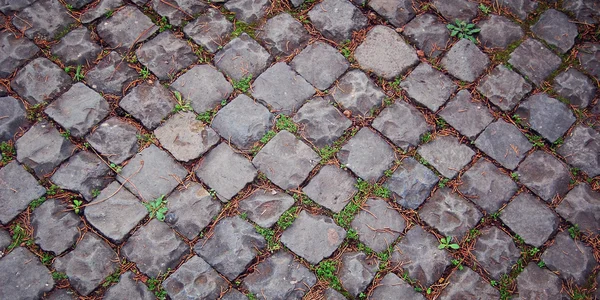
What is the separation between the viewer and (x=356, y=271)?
292 cm

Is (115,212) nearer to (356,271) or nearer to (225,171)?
(225,171)

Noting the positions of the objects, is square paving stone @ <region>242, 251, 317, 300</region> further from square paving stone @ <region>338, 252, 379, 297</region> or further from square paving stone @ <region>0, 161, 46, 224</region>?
square paving stone @ <region>0, 161, 46, 224</region>

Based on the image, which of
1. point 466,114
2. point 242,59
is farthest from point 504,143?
point 242,59

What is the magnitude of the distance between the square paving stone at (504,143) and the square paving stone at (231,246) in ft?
5.11

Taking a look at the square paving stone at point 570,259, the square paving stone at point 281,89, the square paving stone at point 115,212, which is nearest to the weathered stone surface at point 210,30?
the square paving stone at point 281,89

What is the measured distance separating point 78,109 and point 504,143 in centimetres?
272

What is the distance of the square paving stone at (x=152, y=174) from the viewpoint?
3025 mm

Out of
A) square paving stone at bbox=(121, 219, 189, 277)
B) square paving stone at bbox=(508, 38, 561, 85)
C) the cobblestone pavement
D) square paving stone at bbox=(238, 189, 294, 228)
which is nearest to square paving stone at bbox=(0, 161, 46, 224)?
the cobblestone pavement

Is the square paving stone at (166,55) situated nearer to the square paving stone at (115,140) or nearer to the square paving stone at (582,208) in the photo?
the square paving stone at (115,140)

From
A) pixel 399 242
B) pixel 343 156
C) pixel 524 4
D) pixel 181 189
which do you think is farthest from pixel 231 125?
pixel 524 4

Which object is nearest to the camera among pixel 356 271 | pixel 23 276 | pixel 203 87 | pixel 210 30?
pixel 23 276

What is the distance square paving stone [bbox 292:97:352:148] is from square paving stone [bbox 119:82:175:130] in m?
0.83

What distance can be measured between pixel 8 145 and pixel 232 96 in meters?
1.39

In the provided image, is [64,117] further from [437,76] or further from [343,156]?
[437,76]
